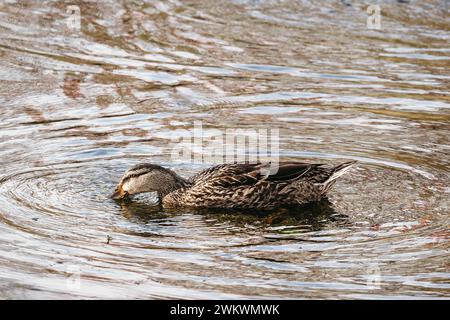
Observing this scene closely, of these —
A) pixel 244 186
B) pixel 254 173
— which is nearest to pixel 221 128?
pixel 254 173

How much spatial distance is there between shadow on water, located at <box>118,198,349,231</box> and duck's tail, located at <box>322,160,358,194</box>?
170mm

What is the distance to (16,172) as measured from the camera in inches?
446

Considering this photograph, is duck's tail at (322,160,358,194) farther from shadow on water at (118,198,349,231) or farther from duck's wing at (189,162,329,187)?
shadow on water at (118,198,349,231)

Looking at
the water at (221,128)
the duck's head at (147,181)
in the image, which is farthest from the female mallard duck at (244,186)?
the water at (221,128)

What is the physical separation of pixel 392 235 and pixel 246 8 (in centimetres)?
868

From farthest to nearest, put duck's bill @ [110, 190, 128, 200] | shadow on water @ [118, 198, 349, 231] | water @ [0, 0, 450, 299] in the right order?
1. duck's bill @ [110, 190, 128, 200]
2. shadow on water @ [118, 198, 349, 231]
3. water @ [0, 0, 450, 299]

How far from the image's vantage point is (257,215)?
35.3ft

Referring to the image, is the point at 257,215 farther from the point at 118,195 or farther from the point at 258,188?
the point at 118,195

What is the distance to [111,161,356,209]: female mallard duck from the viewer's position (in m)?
10.9

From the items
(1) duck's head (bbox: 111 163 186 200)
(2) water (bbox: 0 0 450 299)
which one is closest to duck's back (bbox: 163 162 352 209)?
(1) duck's head (bbox: 111 163 186 200)

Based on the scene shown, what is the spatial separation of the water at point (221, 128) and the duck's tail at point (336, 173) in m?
0.17

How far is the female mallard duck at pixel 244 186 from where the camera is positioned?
10.9 m

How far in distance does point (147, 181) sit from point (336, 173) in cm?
187

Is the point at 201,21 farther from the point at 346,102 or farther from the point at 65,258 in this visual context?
the point at 65,258
